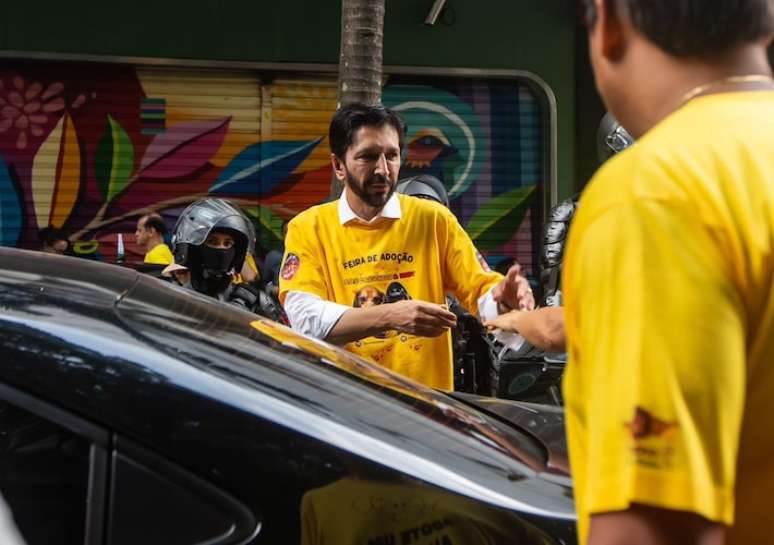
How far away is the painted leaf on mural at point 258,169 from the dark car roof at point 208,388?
30.0 ft

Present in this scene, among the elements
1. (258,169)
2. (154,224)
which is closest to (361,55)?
(154,224)

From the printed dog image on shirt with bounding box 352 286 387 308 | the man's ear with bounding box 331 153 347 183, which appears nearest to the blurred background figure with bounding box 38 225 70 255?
the man's ear with bounding box 331 153 347 183

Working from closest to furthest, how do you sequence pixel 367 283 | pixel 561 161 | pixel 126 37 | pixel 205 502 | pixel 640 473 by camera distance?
1. pixel 640 473
2. pixel 205 502
3. pixel 367 283
4. pixel 126 37
5. pixel 561 161

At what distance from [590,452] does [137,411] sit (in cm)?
90

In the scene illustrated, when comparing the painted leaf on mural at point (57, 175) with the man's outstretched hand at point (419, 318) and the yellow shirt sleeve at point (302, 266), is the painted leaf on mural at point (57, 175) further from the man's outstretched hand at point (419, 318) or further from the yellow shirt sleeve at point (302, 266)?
the man's outstretched hand at point (419, 318)

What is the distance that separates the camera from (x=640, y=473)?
1173mm

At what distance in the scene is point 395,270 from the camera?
396cm

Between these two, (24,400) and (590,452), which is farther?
(24,400)

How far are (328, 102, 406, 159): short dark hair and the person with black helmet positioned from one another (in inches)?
45.6

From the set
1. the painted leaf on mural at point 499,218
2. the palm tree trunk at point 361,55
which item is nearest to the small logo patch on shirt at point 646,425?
the palm tree trunk at point 361,55

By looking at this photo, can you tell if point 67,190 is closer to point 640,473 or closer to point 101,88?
point 101,88

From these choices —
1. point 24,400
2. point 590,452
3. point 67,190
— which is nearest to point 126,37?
point 67,190

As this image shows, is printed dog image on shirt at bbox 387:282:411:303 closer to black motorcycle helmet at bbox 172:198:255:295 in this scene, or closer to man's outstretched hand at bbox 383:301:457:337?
man's outstretched hand at bbox 383:301:457:337

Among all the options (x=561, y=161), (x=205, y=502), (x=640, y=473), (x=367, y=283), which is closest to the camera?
(x=640, y=473)
